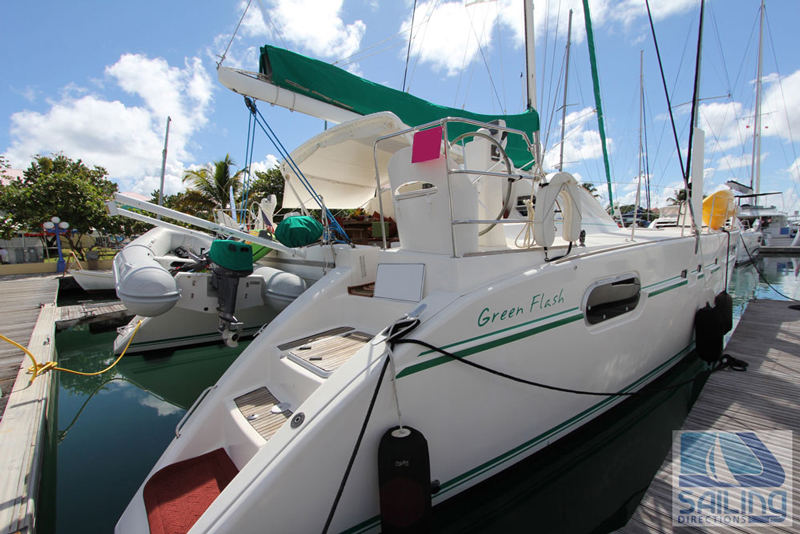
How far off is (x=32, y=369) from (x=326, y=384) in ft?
13.6

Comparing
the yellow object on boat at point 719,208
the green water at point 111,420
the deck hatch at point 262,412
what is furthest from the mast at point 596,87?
the green water at point 111,420

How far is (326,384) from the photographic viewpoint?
1787mm

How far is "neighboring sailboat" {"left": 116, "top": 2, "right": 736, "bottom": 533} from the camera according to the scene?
1645mm

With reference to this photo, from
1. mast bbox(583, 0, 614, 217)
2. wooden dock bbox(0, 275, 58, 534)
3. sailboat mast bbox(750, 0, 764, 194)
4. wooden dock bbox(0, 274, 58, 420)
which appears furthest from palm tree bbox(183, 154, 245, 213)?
sailboat mast bbox(750, 0, 764, 194)

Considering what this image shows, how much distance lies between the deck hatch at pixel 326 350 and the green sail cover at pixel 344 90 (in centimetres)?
229

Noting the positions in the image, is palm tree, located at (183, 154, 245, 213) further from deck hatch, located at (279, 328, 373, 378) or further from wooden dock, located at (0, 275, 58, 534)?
deck hatch, located at (279, 328, 373, 378)

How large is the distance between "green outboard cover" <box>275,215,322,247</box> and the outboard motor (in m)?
0.40

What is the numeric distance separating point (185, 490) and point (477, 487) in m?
1.65

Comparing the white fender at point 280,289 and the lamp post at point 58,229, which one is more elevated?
the lamp post at point 58,229

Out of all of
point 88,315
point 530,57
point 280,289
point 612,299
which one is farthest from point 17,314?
point 530,57

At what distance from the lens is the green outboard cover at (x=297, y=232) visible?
4.14 m

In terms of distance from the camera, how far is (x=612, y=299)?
9.78 ft

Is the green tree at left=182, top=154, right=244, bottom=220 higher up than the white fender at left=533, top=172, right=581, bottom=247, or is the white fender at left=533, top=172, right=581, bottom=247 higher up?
the green tree at left=182, top=154, right=244, bottom=220

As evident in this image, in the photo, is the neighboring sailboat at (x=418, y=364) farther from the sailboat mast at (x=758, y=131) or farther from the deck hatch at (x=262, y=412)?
the sailboat mast at (x=758, y=131)
